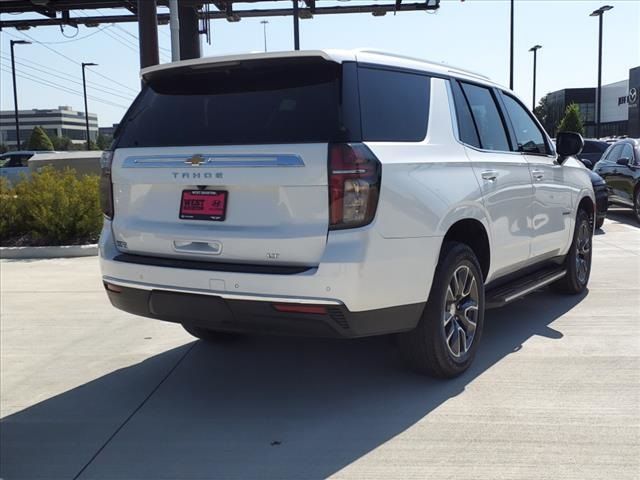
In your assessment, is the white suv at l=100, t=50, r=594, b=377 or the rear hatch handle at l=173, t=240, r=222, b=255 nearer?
the white suv at l=100, t=50, r=594, b=377

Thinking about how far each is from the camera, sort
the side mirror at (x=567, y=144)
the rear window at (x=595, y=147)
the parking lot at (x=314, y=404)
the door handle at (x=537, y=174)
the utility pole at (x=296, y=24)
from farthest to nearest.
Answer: the rear window at (x=595, y=147), the utility pole at (x=296, y=24), the side mirror at (x=567, y=144), the door handle at (x=537, y=174), the parking lot at (x=314, y=404)

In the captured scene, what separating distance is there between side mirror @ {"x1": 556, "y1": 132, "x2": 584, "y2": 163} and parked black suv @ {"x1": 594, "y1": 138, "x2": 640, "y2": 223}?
688 centimetres

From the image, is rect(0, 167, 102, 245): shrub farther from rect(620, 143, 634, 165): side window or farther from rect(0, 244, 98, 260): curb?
rect(620, 143, 634, 165): side window

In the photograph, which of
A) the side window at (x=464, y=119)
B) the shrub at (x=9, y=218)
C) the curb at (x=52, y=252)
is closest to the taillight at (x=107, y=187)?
the side window at (x=464, y=119)

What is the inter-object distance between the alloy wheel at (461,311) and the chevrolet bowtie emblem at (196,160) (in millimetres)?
1653

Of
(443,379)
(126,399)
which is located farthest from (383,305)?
(126,399)

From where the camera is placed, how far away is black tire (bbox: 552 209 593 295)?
618 centimetres

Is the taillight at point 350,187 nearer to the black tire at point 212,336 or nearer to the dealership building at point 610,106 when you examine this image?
the black tire at point 212,336

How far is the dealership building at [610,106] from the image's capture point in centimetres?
4688

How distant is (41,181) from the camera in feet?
34.1

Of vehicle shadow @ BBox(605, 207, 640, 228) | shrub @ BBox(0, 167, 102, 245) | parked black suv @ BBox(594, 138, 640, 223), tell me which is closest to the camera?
shrub @ BBox(0, 167, 102, 245)

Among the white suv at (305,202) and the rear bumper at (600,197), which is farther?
the rear bumper at (600,197)

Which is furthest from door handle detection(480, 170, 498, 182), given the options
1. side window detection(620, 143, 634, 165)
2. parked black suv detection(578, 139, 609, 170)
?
parked black suv detection(578, 139, 609, 170)

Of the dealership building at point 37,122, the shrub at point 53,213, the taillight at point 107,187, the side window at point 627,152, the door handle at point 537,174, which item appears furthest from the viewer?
the dealership building at point 37,122
